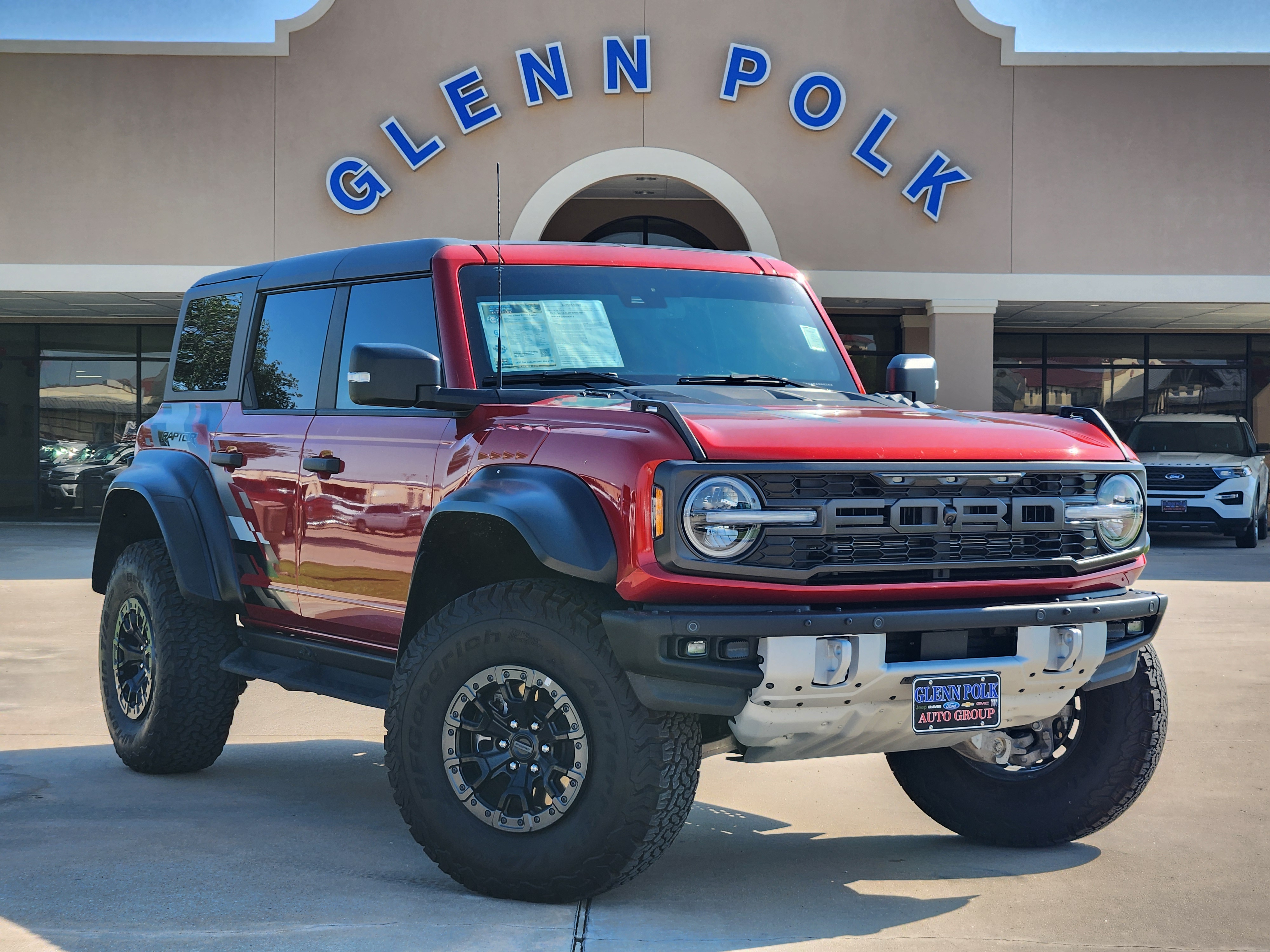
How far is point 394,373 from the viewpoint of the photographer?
4340 mm

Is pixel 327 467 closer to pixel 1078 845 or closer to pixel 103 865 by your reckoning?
pixel 103 865

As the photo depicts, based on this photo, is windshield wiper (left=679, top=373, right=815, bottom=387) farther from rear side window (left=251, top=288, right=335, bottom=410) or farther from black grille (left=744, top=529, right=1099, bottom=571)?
rear side window (left=251, top=288, right=335, bottom=410)

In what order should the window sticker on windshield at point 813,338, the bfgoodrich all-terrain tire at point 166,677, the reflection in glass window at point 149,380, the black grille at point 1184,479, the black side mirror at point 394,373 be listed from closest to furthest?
the black side mirror at point 394,373 → the window sticker on windshield at point 813,338 → the bfgoodrich all-terrain tire at point 166,677 → the black grille at point 1184,479 → the reflection in glass window at point 149,380

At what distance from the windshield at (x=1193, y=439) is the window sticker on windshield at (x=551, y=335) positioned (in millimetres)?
16411

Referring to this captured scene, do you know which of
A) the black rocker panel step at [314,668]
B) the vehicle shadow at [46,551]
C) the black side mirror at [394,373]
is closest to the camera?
the black side mirror at [394,373]

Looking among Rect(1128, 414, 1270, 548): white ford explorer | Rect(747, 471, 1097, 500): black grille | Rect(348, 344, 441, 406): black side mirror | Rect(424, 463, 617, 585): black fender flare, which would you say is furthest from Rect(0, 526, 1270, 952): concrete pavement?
Rect(1128, 414, 1270, 548): white ford explorer

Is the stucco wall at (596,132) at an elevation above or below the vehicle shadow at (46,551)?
above

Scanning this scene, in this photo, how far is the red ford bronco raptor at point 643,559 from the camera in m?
3.83

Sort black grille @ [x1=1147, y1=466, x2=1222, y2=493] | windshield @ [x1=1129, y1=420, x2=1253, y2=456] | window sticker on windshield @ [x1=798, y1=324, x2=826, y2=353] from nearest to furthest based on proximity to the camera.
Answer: window sticker on windshield @ [x1=798, y1=324, x2=826, y2=353]
black grille @ [x1=1147, y1=466, x2=1222, y2=493]
windshield @ [x1=1129, y1=420, x2=1253, y2=456]

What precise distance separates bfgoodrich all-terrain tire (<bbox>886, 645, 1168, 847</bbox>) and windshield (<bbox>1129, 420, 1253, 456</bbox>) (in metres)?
15.9

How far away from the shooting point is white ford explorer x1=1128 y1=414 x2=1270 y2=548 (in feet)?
62.1

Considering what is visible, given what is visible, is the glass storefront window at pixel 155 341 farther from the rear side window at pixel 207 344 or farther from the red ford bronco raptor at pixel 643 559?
the red ford bronco raptor at pixel 643 559

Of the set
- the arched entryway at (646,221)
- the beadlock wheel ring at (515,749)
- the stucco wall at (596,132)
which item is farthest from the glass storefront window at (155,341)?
the beadlock wheel ring at (515,749)

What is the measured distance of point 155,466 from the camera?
615 cm
